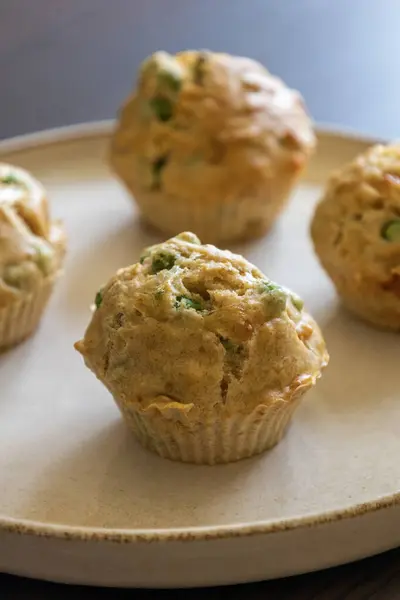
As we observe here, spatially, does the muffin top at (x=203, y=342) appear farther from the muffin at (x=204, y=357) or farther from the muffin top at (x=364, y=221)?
the muffin top at (x=364, y=221)

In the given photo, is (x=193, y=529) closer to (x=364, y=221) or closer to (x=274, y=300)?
(x=274, y=300)

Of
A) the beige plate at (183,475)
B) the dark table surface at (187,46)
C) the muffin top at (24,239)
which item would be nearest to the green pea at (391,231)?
the beige plate at (183,475)

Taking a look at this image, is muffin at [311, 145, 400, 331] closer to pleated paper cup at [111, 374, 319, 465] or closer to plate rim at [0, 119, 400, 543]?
pleated paper cup at [111, 374, 319, 465]

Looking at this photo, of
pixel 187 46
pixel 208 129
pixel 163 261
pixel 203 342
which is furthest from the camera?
pixel 187 46

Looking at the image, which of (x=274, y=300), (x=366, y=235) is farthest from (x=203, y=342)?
(x=366, y=235)

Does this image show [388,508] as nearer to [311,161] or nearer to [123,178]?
[123,178]

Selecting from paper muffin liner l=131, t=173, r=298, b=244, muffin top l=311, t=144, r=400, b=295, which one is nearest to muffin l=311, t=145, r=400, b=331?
muffin top l=311, t=144, r=400, b=295

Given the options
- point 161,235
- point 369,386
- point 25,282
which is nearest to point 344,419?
point 369,386
